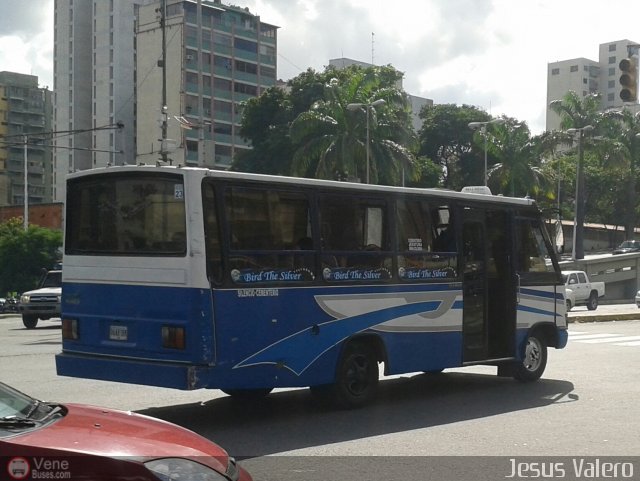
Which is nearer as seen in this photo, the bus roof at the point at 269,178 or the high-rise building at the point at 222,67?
the bus roof at the point at 269,178

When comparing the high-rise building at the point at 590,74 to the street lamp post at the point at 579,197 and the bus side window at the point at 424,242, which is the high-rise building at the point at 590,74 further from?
the bus side window at the point at 424,242

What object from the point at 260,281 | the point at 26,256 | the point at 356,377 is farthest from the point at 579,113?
the point at 260,281

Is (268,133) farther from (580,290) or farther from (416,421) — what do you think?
(416,421)

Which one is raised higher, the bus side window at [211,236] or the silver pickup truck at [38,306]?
the bus side window at [211,236]

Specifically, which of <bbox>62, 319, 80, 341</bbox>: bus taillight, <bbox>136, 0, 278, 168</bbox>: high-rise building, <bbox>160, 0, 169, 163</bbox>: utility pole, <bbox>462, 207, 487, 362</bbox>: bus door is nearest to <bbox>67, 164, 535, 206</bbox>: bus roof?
<bbox>462, 207, 487, 362</bbox>: bus door

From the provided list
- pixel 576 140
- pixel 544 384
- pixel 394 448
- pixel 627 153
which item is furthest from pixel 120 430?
pixel 627 153

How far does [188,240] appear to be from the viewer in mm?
9477

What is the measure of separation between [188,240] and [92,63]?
95.8 meters

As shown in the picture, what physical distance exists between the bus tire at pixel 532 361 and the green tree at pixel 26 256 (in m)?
48.3

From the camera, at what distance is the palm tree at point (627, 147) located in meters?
62.2

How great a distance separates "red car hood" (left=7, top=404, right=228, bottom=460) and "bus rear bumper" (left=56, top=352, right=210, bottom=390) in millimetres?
3923

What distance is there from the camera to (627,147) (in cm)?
6900

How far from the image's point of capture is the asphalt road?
26.7 ft

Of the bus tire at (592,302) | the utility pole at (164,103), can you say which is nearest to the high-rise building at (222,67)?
the utility pole at (164,103)
